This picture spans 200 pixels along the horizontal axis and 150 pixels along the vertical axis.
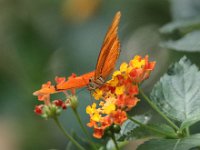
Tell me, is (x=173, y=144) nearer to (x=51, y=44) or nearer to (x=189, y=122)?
(x=189, y=122)

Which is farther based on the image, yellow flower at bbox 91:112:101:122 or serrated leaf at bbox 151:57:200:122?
serrated leaf at bbox 151:57:200:122

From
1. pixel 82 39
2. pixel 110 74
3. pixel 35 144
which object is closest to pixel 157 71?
pixel 82 39

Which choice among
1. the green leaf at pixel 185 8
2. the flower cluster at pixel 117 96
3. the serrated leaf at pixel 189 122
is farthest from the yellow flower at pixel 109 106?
the green leaf at pixel 185 8

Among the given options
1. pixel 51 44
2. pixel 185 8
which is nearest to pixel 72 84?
pixel 185 8

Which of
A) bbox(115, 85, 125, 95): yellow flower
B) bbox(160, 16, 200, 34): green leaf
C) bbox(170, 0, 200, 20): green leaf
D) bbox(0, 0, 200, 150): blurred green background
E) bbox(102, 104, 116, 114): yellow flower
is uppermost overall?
bbox(0, 0, 200, 150): blurred green background

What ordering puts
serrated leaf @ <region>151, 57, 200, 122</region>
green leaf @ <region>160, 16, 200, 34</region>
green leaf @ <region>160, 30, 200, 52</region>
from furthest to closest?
green leaf @ <region>160, 16, 200, 34</region>, green leaf @ <region>160, 30, 200, 52</region>, serrated leaf @ <region>151, 57, 200, 122</region>

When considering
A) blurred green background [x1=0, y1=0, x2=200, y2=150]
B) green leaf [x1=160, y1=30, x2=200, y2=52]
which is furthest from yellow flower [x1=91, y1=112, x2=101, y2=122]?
blurred green background [x1=0, y1=0, x2=200, y2=150]

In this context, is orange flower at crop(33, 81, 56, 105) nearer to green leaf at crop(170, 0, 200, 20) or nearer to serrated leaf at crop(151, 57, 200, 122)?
serrated leaf at crop(151, 57, 200, 122)
